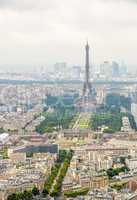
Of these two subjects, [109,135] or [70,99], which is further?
[70,99]

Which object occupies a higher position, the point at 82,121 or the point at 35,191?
the point at 82,121

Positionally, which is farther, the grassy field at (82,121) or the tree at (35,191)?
the grassy field at (82,121)

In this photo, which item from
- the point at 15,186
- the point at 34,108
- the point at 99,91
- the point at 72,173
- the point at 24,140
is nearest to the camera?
the point at 15,186

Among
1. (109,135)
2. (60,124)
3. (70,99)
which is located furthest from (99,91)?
(109,135)

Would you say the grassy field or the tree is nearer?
the tree

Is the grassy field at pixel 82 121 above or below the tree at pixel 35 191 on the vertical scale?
above

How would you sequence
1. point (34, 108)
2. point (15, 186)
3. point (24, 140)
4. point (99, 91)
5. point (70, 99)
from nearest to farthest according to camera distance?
point (15, 186) → point (24, 140) → point (34, 108) → point (70, 99) → point (99, 91)

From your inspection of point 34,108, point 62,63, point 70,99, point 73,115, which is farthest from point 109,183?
point 62,63

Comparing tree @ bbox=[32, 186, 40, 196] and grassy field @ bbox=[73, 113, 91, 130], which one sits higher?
grassy field @ bbox=[73, 113, 91, 130]

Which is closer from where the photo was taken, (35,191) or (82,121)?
(35,191)

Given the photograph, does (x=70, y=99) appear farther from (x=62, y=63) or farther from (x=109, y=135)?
(x=62, y=63)
